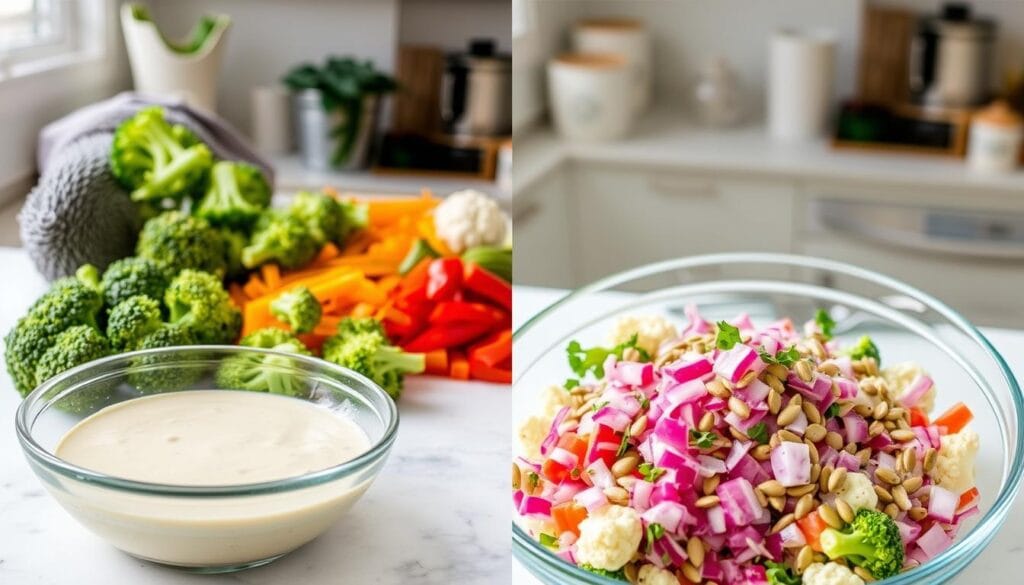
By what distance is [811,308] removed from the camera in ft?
4.23

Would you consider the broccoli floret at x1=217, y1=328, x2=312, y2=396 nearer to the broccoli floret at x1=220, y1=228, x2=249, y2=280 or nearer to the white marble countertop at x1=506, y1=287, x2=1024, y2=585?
the white marble countertop at x1=506, y1=287, x2=1024, y2=585

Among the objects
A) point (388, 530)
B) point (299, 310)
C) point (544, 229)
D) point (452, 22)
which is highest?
point (452, 22)

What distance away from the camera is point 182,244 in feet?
4.55

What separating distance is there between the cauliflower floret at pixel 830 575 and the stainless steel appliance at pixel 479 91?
2.84 m

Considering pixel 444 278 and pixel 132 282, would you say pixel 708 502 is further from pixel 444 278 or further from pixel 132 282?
pixel 132 282

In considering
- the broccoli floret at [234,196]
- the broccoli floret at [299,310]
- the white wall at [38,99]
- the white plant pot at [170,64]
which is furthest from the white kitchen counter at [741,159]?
the broccoli floret at [299,310]

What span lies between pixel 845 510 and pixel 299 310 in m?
0.68

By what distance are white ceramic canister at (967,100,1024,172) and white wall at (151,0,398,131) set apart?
1827 millimetres

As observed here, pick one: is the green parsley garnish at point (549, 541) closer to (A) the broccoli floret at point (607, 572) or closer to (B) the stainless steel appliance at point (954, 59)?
(A) the broccoli floret at point (607, 572)

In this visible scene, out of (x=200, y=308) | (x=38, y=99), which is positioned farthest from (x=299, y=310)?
(x=38, y=99)

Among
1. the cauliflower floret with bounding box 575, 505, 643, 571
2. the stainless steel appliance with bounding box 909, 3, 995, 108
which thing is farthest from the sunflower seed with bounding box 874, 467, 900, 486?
the stainless steel appliance with bounding box 909, 3, 995, 108

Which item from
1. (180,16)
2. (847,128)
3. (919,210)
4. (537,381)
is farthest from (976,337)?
(180,16)

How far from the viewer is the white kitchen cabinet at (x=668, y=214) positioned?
10.8 ft

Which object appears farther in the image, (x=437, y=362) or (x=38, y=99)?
(x=38, y=99)
